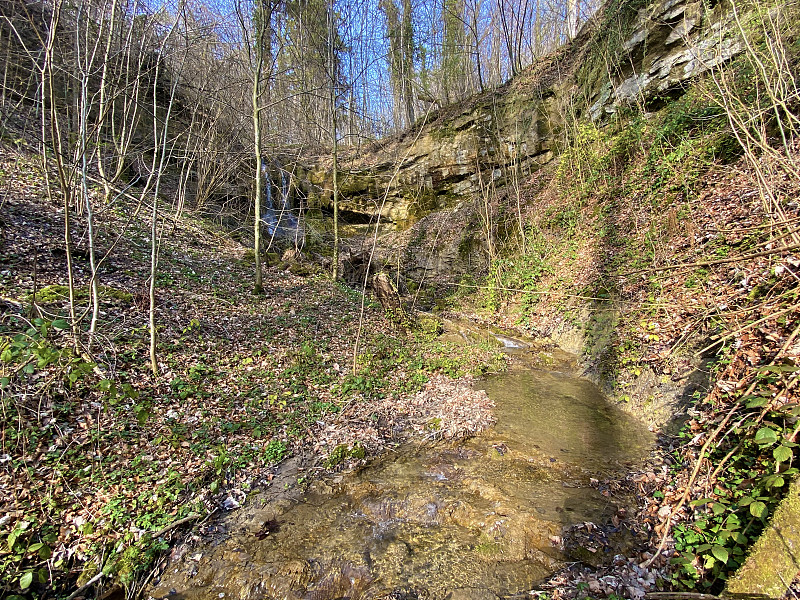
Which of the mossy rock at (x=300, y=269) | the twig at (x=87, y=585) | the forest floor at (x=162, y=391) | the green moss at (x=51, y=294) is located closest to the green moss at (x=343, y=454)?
the forest floor at (x=162, y=391)

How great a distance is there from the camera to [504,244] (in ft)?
40.7

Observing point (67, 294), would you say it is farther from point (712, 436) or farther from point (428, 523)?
point (712, 436)

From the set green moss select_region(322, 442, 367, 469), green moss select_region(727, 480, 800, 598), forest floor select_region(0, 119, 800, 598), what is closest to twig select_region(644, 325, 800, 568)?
forest floor select_region(0, 119, 800, 598)

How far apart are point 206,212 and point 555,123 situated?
13638 millimetres

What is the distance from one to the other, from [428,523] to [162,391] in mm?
3955

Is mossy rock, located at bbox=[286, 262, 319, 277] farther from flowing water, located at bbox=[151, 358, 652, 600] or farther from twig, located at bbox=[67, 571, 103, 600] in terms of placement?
twig, located at bbox=[67, 571, 103, 600]

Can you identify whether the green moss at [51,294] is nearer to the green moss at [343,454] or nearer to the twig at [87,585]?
the twig at [87,585]

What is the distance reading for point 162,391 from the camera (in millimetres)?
4852

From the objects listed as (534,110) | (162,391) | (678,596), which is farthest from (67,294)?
(534,110)

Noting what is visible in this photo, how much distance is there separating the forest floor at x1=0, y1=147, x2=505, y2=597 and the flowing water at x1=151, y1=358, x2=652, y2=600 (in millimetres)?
460

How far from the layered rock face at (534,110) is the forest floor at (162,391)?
12.3 feet

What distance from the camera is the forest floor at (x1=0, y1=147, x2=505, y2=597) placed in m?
3.13

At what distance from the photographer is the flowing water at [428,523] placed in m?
3.08

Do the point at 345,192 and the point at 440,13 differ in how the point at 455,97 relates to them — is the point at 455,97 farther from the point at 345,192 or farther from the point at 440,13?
the point at 345,192
